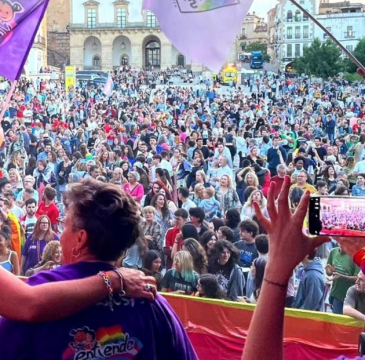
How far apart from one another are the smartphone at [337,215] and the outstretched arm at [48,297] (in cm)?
59

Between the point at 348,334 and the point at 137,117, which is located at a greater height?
the point at 137,117

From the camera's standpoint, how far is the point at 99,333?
6.15 ft

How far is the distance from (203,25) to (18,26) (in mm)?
1078

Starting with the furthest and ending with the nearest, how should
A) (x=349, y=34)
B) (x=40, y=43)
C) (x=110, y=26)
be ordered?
(x=349, y=34) < (x=110, y=26) < (x=40, y=43)

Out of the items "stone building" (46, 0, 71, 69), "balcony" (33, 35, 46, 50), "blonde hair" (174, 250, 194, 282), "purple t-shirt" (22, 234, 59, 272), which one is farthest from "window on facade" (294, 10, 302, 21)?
"blonde hair" (174, 250, 194, 282)

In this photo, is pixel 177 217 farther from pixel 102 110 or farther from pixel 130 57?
pixel 130 57

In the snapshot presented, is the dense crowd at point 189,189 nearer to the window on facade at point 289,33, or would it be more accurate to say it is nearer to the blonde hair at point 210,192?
the blonde hair at point 210,192

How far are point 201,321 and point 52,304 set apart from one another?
347cm

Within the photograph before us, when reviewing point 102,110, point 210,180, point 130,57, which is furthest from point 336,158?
point 130,57

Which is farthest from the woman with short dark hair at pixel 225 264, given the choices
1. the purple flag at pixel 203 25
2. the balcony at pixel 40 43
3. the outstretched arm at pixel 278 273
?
the balcony at pixel 40 43

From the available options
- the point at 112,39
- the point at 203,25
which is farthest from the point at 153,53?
the point at 203,25

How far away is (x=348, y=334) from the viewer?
4738mm

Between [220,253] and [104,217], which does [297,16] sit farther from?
[104,217]

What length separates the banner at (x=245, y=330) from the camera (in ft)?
15.6
